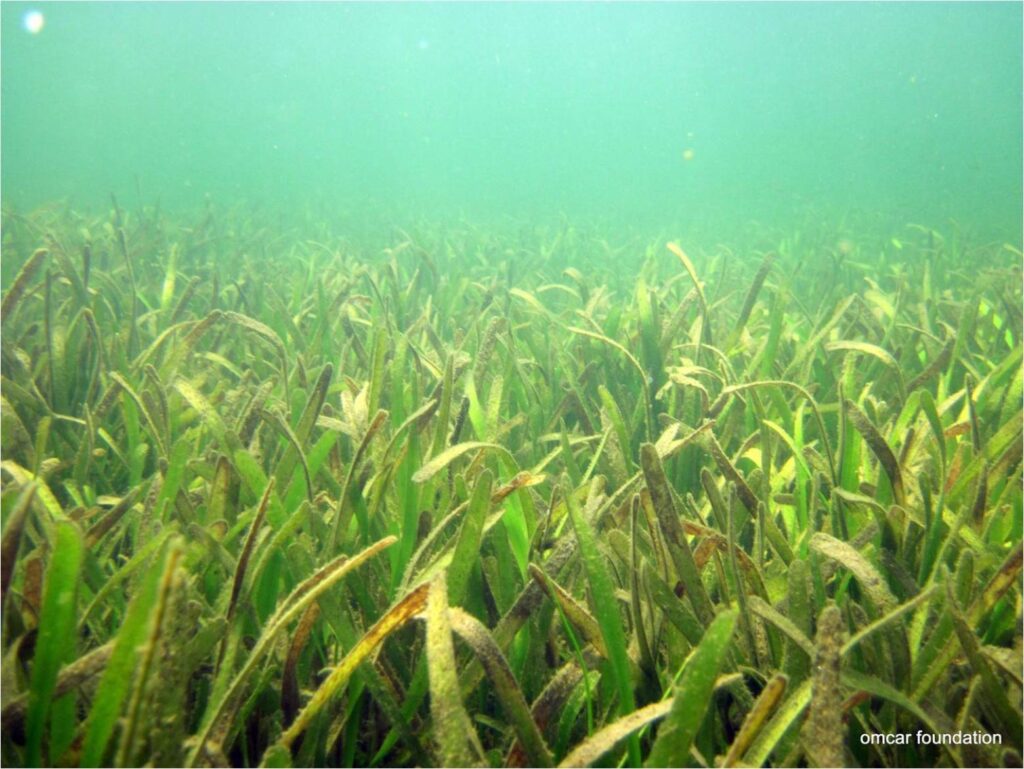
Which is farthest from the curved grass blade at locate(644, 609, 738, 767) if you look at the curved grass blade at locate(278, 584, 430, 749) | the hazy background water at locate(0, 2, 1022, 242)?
the hazy background water at locate(0, 2, 1022, 242)

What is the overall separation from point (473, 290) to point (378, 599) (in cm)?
306

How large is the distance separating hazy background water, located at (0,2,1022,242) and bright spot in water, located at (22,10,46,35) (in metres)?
0.62

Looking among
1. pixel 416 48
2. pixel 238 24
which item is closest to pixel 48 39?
pixel 238 24

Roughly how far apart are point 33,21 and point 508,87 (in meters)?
72.7

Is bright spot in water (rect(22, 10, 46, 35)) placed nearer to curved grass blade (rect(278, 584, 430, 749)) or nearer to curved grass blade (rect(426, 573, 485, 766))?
curved grass blade (rect(278, 584, 430, 749))

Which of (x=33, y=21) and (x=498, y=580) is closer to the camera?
(x=498, y=580)

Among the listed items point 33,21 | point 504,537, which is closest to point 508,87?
point 33,21

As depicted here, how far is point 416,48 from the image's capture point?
81938 mm

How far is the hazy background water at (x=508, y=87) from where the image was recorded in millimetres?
50031

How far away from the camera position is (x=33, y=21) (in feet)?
141

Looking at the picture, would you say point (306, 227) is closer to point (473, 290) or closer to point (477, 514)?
point (473, 290)

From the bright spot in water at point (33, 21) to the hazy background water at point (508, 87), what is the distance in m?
0.62

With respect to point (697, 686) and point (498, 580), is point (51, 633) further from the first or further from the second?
point (697, 686)

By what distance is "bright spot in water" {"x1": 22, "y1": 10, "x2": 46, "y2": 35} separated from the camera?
43.0 m
